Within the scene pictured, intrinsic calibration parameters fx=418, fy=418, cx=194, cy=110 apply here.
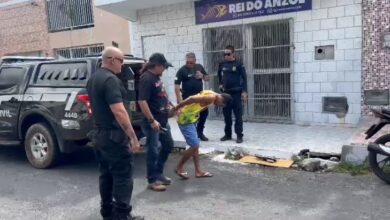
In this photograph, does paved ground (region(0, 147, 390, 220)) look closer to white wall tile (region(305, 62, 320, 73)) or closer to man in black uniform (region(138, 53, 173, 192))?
man in black uniform (region(138, 53, 173, 192))

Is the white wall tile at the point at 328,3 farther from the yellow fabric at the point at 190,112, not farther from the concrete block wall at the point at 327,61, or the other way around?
the yellow fabric at the point at 190,112

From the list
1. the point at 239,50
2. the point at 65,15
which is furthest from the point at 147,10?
the point at 65,15

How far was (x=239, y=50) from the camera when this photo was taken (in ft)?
30.0

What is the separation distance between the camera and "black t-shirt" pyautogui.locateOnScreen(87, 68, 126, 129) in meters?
3.92

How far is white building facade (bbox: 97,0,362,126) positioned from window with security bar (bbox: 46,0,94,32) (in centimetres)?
288

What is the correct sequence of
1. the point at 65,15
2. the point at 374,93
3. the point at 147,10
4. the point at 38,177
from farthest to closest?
the point at 65,15
the point at 147,10
the point at 374,93
the point at 38,177

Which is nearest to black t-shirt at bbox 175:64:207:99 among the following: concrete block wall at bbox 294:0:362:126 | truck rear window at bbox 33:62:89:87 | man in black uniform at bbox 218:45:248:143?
man in black uniform at bbox 218:45:248:143

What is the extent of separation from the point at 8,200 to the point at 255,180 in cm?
316

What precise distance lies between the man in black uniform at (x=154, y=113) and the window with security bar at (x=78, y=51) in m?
7.79

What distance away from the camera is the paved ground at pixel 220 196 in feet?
14.7

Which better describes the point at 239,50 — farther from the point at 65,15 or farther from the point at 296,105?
the point at 65,15

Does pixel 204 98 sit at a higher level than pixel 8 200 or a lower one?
higher

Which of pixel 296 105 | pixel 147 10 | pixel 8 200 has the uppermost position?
pixel 147 10

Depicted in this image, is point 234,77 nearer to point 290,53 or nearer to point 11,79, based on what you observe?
point 290,53
